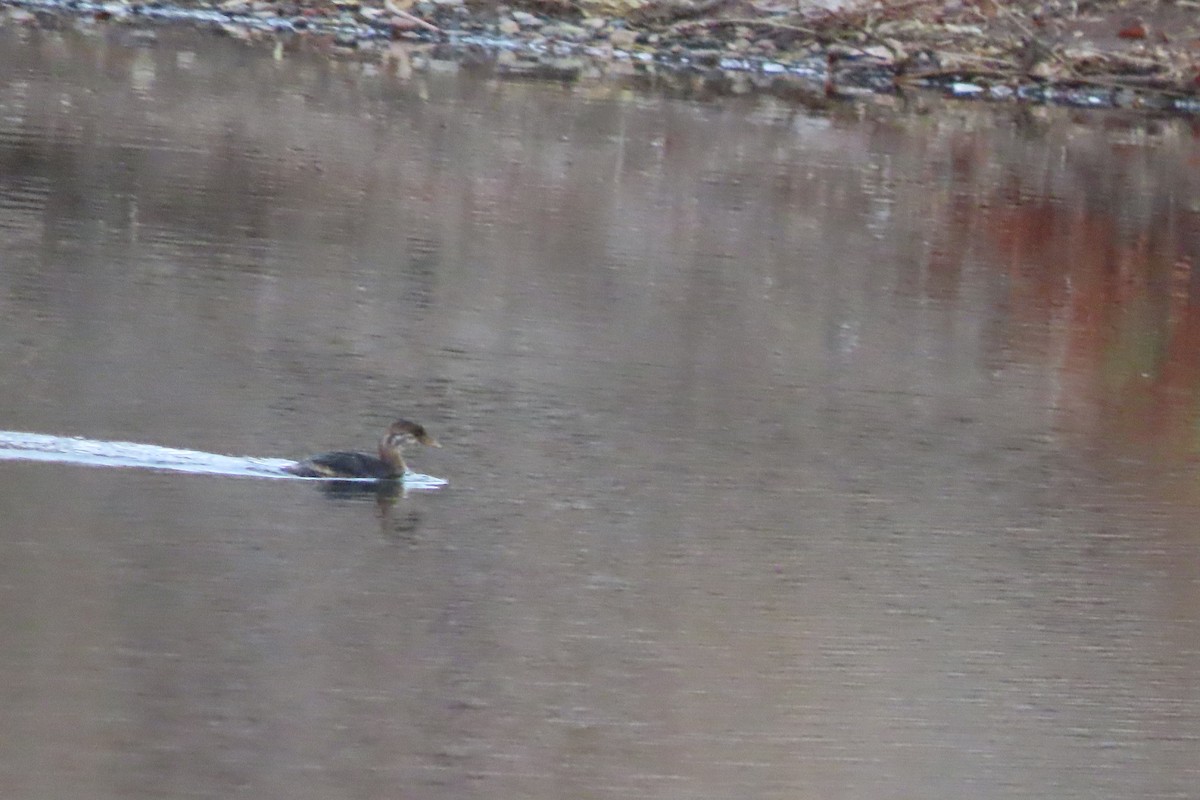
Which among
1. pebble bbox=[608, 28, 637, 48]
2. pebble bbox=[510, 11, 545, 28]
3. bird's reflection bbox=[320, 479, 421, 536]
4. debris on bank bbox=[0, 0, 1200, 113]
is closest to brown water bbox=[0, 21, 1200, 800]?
bird's reflection bbox=[320, 479, 421, 536]

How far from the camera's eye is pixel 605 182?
50.9 ft

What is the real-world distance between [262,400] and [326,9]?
16.3m

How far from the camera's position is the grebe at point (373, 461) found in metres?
8.11

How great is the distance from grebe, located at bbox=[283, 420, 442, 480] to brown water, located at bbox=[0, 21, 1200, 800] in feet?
0.36

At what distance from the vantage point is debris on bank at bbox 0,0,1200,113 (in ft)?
78.3

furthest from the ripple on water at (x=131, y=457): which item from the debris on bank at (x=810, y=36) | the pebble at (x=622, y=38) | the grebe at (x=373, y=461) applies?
the pebble at (x=622, y=38)

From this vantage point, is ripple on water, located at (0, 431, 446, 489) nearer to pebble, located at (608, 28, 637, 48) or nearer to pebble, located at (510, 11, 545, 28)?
pebble, located at (608, 28, 637, 48)

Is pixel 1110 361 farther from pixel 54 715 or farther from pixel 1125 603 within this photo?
pixel 54 715

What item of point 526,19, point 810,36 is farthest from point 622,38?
point 810,36

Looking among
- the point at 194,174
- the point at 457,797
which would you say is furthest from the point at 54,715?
the point at 194,174

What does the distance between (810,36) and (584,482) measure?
17121mm

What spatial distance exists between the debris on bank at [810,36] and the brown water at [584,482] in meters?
7.57

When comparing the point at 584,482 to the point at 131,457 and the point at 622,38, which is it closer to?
the point at 131,457

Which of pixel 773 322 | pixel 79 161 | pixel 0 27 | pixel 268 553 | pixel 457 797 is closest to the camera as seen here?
pixel 457 797
